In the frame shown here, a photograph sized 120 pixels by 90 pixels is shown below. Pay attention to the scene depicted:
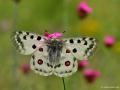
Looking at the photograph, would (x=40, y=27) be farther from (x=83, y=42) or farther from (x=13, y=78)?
(x=83, y=42)

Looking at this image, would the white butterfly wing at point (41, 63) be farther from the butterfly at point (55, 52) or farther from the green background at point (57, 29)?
the green background at point (57, 29)

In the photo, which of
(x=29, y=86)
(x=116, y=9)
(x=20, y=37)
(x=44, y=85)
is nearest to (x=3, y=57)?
(x=44, y=85)

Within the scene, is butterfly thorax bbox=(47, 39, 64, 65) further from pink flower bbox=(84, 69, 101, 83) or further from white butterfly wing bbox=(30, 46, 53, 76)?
pink flower bbox=(84, 69, 101, 83)

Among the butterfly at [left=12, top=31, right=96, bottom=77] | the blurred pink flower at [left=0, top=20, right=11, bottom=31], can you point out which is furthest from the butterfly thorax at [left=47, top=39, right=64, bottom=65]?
the blurred pink flower at [left=0, top=20, right=11, bottom=31]

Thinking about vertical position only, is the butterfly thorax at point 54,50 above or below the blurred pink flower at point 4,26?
above

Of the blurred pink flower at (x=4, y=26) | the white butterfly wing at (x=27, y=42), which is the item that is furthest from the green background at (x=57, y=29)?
the white butterfly wing at (x=27, y=42)

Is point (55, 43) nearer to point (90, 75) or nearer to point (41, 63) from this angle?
point (41, 63)

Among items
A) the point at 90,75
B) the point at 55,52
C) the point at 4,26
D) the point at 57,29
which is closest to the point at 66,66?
the point at 55,52
